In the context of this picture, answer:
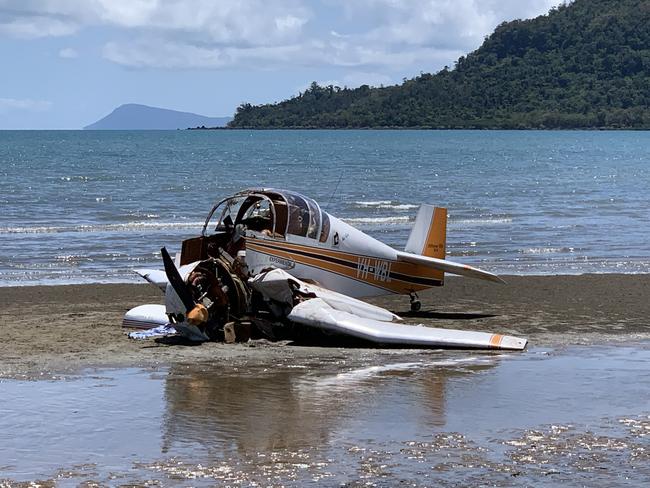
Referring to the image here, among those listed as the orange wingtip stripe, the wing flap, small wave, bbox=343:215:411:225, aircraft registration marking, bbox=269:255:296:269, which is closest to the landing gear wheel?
aircraft registration marking, bbox=269:255:296:269

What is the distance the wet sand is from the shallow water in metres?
0.76

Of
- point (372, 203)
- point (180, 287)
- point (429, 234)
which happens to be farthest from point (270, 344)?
point (372, 203)

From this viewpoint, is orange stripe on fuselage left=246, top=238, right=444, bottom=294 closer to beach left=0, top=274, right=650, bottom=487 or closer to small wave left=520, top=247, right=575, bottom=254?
beach left=0, top=274, right=650, bottom=487

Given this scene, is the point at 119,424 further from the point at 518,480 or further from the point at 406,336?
the point at 406,336

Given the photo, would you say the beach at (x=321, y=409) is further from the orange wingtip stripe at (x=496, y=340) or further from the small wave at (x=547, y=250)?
the small wave at (x=547, y=250)

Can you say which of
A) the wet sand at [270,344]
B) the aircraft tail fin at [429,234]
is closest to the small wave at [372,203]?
the wet sand at [270,344]

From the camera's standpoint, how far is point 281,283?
1441 cm

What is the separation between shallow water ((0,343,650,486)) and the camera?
864 centimetres

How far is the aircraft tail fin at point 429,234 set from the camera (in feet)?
56.6

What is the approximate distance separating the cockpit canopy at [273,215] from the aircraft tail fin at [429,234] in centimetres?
218

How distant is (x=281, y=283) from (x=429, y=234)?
357cm

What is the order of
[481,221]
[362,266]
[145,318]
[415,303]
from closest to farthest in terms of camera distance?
[145,318]
[362,266]
[415,303]
[481,221]

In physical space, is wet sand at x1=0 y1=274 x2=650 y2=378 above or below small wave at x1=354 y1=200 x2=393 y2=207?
below

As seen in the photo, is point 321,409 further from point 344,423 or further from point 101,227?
point 101,227
